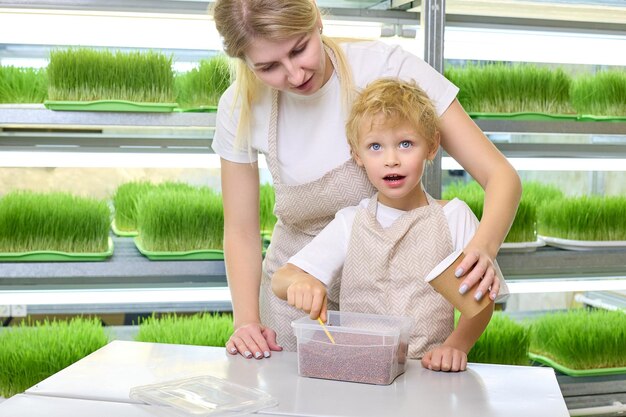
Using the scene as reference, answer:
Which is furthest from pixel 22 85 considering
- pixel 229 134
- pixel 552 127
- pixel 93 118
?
pixel 552 127

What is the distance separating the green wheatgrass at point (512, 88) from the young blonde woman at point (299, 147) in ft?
3.48

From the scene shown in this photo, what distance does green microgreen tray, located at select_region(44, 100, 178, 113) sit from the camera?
263cm

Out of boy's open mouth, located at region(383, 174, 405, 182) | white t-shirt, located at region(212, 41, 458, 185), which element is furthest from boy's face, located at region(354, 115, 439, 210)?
white t-shirt, located at region(212, 41, 458, 185)

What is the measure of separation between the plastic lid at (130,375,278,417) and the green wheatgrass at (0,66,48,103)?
65.6 inches

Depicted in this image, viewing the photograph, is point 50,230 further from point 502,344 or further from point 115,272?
point 502,344

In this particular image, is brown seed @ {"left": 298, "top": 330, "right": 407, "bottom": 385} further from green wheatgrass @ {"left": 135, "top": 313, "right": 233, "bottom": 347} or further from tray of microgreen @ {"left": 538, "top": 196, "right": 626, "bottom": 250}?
tray of microgreen @ {"left": 538, "top": 196, "right": 626, "bottom": 250}

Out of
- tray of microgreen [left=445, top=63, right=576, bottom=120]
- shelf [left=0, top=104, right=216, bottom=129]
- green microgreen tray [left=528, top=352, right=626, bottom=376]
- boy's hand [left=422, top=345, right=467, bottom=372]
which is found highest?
tray of microgreen [left=445, top=63, right=576, bottom=120]

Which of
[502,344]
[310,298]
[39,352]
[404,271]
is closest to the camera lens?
[310,298]

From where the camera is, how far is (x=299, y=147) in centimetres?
191

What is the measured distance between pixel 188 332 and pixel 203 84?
854 millimetres

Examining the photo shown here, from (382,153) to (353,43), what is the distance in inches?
16.4

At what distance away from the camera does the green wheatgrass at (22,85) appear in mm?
2666

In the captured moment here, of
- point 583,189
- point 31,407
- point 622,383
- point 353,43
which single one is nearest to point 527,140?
point 583,189

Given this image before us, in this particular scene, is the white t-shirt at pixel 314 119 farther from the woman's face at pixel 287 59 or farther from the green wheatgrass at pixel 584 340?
the green wheatgrass at pixel 584 340
